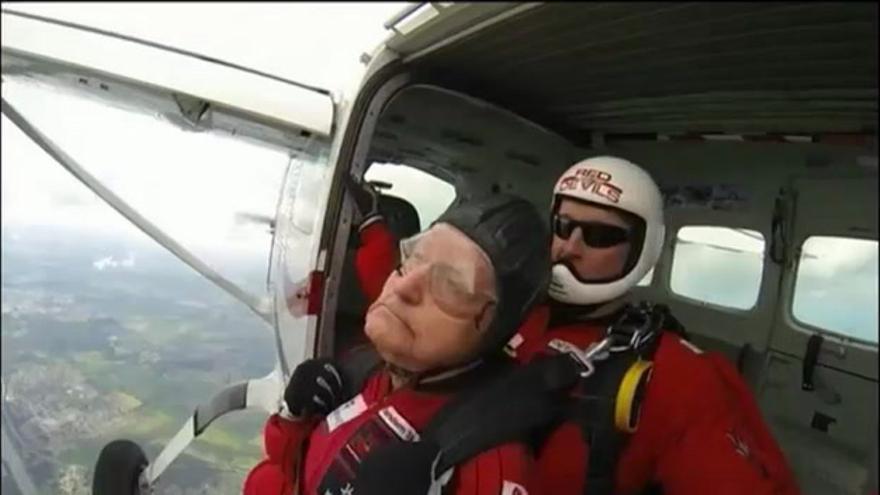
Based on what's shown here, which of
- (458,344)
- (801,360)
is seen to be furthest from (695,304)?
(458,344)

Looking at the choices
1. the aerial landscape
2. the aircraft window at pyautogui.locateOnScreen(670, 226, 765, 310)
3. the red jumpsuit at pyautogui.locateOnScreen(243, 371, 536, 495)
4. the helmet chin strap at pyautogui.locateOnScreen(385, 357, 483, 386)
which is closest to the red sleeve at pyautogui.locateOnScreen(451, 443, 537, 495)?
the red jumpsuit at pyautogui.locateOnScreen(243, 371, 536, 495)

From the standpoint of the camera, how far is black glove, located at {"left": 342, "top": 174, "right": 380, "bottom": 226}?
8.07 feet

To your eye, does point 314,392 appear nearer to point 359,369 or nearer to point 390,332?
point 359,369

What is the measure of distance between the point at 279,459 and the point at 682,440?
3.10 feet

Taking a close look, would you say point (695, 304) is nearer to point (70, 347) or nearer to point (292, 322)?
point (292, 322)

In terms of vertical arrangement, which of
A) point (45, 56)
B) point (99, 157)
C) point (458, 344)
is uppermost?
point (45, 56)

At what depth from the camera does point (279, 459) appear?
6.04ft

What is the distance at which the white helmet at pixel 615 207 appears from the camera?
7.09 ft

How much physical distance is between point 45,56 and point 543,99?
1.69 metres

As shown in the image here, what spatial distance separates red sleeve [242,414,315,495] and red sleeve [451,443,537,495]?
45 centimetres

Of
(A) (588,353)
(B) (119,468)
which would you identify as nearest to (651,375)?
(A) (588,353)

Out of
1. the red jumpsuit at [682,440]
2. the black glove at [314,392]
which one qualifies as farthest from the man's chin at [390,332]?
the red jumpsuit at [682,440]

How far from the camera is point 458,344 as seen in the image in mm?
1541

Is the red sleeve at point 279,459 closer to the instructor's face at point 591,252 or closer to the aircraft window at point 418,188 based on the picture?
the instructor's face at point 591,252
